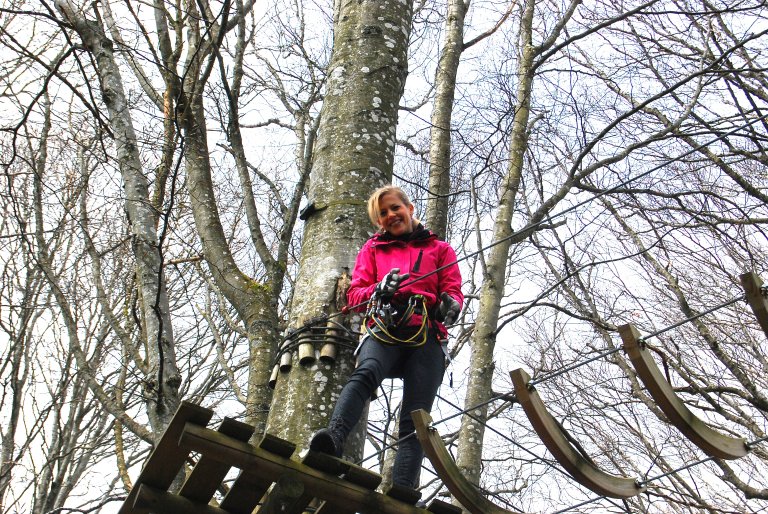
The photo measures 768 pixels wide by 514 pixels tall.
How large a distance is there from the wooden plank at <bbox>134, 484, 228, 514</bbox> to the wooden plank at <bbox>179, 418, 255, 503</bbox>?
0.02m

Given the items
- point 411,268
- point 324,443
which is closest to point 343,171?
point 411,268

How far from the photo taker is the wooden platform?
2.48 m

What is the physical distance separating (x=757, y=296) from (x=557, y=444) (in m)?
0.78

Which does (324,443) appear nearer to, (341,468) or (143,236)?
(341,468)

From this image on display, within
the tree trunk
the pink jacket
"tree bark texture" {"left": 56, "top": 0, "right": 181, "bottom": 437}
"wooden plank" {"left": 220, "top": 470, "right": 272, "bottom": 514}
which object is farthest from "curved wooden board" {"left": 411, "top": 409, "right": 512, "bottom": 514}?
the tree trunk

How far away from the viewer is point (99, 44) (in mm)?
4652

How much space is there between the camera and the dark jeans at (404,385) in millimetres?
2973

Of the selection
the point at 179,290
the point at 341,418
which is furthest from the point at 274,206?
the point at 341,418

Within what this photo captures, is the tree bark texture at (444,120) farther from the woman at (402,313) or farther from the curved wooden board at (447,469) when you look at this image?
the curved wooden board at (447,469)

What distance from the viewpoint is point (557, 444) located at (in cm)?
262

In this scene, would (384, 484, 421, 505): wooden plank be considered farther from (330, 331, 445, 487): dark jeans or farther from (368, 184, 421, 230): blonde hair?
(368, 184, 421, 230): blonde hair

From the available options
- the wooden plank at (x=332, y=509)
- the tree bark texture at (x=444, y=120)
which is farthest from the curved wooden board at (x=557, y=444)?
the tree bark texture at (x=444, y=120)

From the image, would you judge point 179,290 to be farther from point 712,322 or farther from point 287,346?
point 287,346

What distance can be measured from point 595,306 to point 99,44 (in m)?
4.86
